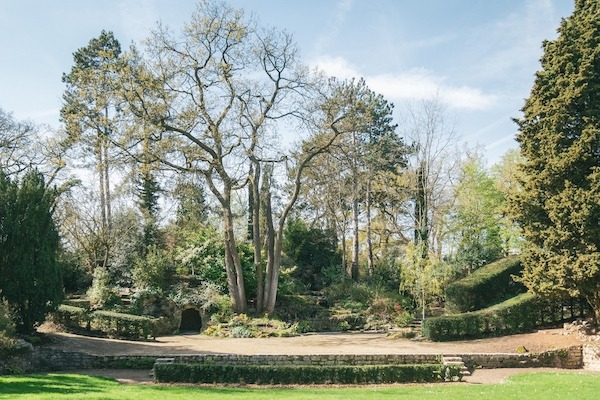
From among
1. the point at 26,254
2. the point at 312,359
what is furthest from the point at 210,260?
the point at 312,359

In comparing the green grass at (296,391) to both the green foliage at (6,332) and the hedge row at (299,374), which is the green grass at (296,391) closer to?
the hedge row at (299,374)

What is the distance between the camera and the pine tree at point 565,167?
1778 cm

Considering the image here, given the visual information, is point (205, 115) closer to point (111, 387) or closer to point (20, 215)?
point (20, 215)

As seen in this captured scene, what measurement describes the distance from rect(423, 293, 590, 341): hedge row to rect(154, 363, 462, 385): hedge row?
5.32 metres

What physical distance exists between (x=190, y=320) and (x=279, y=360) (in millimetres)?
11220

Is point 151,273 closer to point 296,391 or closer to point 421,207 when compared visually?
point 296,391

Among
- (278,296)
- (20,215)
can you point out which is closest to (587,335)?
(278,296)

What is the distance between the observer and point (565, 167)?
18438mm

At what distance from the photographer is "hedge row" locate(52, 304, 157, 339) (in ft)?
66.8

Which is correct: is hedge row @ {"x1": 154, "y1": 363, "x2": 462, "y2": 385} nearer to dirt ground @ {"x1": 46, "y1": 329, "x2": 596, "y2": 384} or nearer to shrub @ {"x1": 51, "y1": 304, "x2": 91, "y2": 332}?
dirt ground @ {"x1": 46, "y1": 329, "x2": 596, "y2": 384}

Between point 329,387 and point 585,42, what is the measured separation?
16.0 meters

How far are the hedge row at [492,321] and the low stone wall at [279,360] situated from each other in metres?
3.10

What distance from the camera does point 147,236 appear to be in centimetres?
2903

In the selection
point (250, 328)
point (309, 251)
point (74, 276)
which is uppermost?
point (309, 251)
